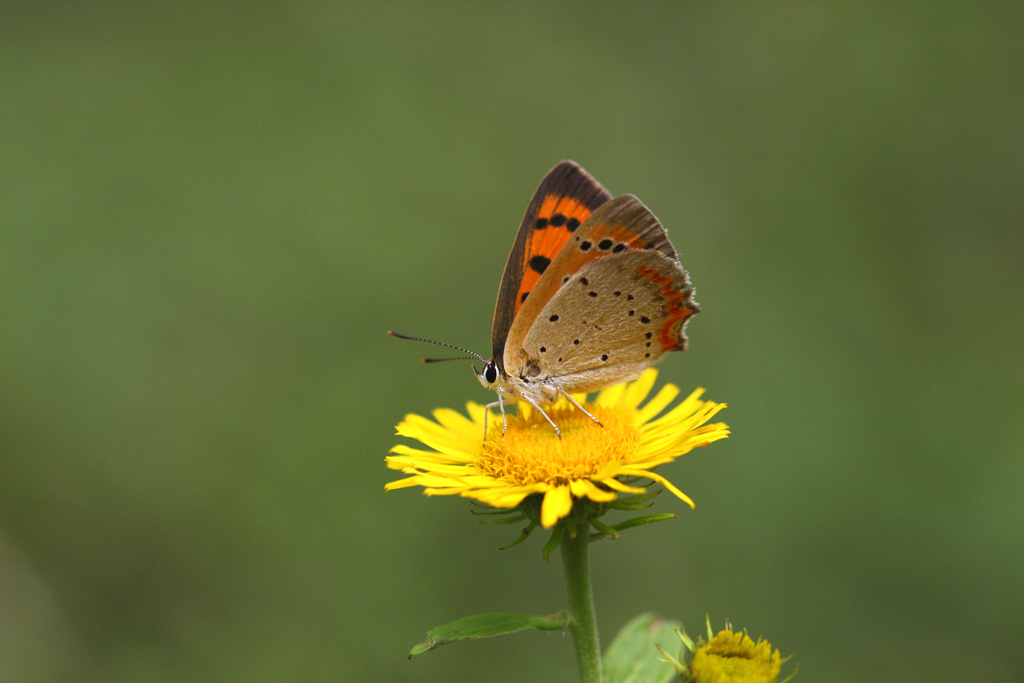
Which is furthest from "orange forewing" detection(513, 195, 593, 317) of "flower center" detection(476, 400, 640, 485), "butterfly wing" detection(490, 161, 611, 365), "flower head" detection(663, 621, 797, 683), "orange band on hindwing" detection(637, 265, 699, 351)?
"flower head" detection(663, 621, 797, 683)

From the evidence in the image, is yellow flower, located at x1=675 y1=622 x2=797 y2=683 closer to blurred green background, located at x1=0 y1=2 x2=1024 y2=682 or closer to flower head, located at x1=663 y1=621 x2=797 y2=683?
flower head, located at x1=663 y1=621 x2=797 y2=683

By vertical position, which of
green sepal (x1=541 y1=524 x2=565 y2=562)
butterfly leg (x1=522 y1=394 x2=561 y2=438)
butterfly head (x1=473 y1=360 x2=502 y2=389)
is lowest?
green sepal (x1=541 y1=524 x2=565 y2=562)

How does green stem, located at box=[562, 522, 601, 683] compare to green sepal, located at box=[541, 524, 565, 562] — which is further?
green stem, located at box=[562, 522, 601, 683]

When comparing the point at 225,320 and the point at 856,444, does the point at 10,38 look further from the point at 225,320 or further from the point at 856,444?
the point at 856,444

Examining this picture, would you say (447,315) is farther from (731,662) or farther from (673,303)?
(731,662)

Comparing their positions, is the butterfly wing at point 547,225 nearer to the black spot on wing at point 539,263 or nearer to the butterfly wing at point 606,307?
the black spot on wing at point 539,263

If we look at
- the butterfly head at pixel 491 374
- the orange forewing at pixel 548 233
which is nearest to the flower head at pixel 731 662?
the butterfly head at pixel 491 374
